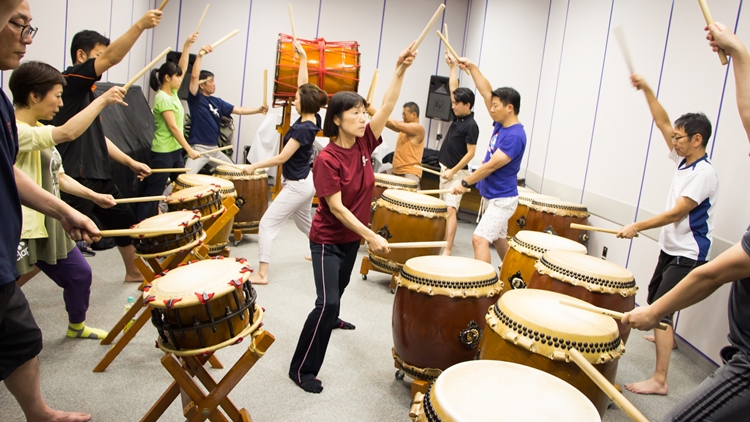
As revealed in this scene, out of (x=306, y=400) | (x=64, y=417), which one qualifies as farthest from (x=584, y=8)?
(x=64, y=417)

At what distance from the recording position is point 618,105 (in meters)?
4.28

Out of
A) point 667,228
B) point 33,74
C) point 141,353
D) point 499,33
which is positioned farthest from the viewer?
point 499,33

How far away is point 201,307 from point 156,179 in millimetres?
3060

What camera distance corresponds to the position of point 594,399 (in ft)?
5.93

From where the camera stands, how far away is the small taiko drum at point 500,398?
51.4 inches

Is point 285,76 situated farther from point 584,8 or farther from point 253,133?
point 584,8

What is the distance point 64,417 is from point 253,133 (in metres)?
6.00

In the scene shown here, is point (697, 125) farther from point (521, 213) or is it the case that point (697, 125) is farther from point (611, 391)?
point (611, 391)

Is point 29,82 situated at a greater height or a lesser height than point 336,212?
greater

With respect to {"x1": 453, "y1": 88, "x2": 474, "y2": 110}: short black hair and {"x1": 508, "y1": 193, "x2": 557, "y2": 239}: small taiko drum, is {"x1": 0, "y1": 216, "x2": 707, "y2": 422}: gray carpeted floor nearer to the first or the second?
{"x1": 508, "y1": 193, "x2": 557, "y2": 239}: small taiko drum

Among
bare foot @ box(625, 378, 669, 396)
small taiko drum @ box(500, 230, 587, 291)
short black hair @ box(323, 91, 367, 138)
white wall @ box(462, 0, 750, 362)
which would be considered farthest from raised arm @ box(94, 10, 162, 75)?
white wall @ box(462, 0, 750, 362)

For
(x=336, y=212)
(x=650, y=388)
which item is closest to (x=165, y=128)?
(x=336, y=212)

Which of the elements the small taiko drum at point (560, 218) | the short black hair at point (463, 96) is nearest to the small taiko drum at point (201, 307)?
the small taiko drum at point (560, 218)

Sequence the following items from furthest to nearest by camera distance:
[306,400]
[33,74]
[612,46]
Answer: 1. [612,46]
2. [306,400]
3. [33,74]
